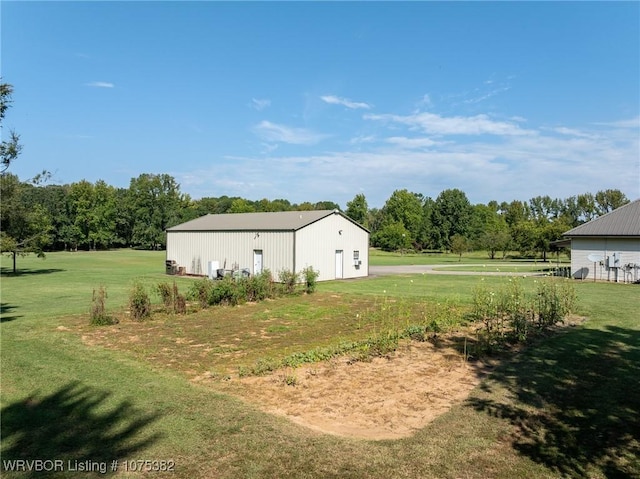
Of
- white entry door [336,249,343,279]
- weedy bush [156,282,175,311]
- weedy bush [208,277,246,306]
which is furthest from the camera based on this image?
white entry door [336,249,343,279]

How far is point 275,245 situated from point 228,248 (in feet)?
13.1

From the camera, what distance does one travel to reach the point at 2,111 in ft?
86.3

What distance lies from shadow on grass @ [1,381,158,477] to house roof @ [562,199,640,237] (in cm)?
2643

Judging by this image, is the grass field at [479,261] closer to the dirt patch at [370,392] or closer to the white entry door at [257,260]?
the white entry door at [257,260]

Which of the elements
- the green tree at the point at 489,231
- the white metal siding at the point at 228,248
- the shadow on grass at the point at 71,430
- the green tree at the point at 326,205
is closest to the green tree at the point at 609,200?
the green tree at the point at 489,231

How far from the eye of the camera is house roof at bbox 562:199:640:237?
2383cm

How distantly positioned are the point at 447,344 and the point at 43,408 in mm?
7176

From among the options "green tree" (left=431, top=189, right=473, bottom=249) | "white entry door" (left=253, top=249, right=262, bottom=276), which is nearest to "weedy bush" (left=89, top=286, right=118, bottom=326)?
"white entry door" (left=253, top=249, right=262, bottom=276)

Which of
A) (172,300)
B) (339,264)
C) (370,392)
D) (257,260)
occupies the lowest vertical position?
(370,392)

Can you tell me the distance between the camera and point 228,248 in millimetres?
26781

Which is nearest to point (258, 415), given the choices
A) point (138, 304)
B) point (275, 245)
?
point (138, 304)

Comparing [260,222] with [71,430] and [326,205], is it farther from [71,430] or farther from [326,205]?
[326,205]

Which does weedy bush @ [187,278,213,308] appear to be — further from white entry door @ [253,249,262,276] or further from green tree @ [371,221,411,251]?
green tree @ [371,221,411,251]

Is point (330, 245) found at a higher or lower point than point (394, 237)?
lower
